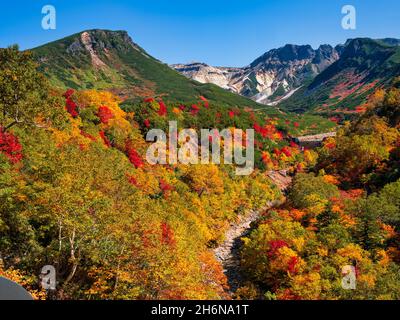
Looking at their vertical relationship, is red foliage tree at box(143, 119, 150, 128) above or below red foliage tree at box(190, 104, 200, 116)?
below

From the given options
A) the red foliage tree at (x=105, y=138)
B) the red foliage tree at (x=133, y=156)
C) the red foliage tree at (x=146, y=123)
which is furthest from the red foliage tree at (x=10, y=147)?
the red foliage tree at (x=146, y=123)

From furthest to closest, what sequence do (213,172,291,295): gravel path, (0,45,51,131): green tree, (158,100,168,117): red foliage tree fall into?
1. (158,100,168,117): red foliage tree
2. (213,172,291,295): gravel path
3. (0,45,51,131): green tree

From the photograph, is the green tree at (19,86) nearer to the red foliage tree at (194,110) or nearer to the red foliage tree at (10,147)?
the red foliage tree at (10,147)

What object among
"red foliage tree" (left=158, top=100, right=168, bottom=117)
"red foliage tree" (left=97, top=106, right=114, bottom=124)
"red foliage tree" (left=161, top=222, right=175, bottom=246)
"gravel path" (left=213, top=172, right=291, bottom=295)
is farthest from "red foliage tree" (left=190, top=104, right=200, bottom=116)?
"red foliage tree" (left=161, top=222, right=175, bottom=246)

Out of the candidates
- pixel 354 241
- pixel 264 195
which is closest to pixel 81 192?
pixel 354 241

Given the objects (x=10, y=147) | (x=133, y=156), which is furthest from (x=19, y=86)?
(x=133, y=156)

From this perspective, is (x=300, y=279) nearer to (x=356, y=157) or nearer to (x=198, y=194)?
(x=198, y=194)

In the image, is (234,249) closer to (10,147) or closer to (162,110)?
(10,147)

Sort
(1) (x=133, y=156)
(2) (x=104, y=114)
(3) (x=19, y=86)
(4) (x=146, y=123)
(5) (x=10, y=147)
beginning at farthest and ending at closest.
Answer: (4) (x=146, y=123)
(2) (x=104, y=114)
(1) (x=133, y=156)
(5) (x=10, y=147)
(3) (x=19, y=86)

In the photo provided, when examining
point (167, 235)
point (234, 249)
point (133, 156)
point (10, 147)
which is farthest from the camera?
point (133, 156)

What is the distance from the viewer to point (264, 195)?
311ft

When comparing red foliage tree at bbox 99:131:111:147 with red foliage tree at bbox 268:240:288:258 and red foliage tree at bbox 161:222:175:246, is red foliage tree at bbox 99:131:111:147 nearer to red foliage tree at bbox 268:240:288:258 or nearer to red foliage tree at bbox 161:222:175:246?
red foliage tree at bbox 161:222:175:246
